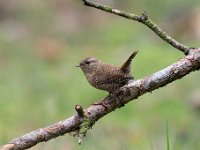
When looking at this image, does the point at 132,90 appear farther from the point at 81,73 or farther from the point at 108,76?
the point at 81,73

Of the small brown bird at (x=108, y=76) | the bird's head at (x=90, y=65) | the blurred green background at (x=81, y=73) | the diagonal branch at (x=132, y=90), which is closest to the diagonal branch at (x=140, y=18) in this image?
the diagonal branch at (x=132, y=90)

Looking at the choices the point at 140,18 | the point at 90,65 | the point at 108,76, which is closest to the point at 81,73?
the point at 90,65

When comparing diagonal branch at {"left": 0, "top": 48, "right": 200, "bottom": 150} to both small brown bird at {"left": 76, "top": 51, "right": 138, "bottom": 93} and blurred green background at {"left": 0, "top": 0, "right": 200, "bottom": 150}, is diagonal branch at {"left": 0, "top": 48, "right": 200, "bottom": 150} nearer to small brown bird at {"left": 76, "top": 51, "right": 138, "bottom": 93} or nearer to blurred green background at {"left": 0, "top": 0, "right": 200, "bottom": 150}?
small brown bird at {"left": 76, "top": 51, "right": 138, "bottom": 93}

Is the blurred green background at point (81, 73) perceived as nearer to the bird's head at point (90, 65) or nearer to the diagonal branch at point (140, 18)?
the bird's head at point (90, 65)

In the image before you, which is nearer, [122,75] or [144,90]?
[144,90]

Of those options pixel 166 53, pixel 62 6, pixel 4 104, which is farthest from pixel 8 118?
pixel 62 6

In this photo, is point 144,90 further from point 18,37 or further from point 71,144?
point 18,37

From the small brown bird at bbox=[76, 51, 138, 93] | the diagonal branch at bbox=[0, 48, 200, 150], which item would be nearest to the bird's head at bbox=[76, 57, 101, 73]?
the small brown bird at bbox=[76, 51, 138, 93]

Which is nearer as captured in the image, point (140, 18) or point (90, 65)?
point (140, 18)
